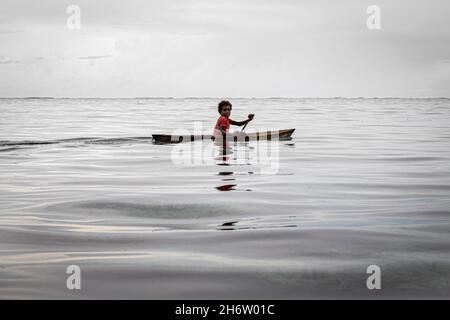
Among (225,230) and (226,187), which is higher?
(226,187)

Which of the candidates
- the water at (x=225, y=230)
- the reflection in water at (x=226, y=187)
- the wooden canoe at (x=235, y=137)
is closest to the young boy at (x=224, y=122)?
the wooden canoe at (x=235, y=137)

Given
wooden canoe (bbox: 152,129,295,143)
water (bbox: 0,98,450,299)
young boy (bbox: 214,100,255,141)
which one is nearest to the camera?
water (bbox: 0,98,450,299)

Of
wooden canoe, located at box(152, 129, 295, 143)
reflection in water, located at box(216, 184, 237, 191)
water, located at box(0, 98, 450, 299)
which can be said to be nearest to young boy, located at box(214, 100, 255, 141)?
wooden canoe, located at box(152, 129, 295, 143)

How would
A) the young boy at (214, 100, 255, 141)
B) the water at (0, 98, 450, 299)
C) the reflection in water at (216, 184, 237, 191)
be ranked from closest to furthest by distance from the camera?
the water at (0, 98, 450, 299)
the reflection in water at (216, 184, 237, 191)
the young boy at (214, 100, 255, 141)

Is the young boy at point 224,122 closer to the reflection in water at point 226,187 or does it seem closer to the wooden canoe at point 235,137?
the wooden canoe at point 235,137

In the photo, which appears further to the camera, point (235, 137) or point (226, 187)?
point (235, 137)

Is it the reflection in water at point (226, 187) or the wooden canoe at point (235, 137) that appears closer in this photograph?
the reflection in water at point (226, 187)

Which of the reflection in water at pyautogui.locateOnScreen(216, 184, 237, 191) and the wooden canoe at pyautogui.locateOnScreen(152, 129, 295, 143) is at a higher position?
the wooden canoe at pyautogui.locateOnScreen(152, 129, 295, 143)

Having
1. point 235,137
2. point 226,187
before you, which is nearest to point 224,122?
point 235,137

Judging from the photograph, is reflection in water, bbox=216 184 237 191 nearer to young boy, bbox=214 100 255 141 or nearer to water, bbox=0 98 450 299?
water, bbox=0 98 450 299

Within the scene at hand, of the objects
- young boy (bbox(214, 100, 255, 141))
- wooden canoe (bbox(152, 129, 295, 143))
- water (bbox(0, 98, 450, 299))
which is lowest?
water (bbox(0, 98, 450, 299))

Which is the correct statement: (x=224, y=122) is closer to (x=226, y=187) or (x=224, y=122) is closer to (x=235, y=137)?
(x=235, y=137)

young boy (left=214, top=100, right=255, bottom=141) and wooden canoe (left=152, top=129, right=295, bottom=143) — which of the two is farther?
wooden canoe (left=152, top=129, right=295, bottom=143)
